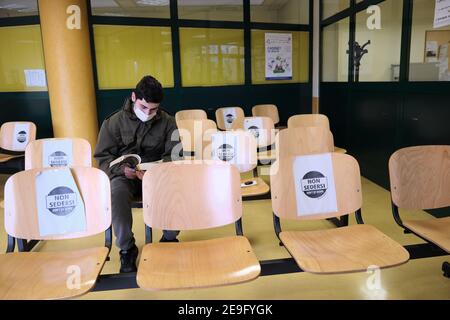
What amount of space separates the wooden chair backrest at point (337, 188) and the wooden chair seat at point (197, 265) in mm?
281

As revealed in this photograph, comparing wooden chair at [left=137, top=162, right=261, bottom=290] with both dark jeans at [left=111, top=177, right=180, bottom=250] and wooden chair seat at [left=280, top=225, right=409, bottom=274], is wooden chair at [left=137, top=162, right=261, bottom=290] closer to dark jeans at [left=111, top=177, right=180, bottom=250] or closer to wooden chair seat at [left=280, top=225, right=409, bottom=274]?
wooden chair seat at [left=280, top=225, right=409, bottom=274]

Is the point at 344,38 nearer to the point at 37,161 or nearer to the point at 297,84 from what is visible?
the point at 297,84

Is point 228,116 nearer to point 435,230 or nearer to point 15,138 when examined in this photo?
point 15,138

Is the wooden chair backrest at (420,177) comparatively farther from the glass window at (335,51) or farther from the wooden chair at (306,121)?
the glass window at (335,51)

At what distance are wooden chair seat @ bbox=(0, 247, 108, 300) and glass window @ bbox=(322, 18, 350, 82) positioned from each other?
13.0 feet

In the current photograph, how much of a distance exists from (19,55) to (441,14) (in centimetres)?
474

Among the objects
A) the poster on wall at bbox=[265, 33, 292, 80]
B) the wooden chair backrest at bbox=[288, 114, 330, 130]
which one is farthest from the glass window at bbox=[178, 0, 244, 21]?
the wooden chair backrest at bbox=[288, 114, 330, 130]

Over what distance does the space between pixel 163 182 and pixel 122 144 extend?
845mm

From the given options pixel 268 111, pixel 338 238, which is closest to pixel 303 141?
pixel 338 238

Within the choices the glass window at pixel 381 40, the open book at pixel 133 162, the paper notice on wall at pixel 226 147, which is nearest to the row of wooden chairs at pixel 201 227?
the open book at pixel 133 162

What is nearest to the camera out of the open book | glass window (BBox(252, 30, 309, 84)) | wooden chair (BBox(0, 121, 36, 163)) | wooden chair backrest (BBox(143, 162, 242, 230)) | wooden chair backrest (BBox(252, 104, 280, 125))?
wooden chair backrest (BBox(143, 162, 242, 230))

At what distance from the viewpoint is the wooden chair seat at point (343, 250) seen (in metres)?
1.50

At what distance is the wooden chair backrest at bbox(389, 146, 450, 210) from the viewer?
6.32ft
